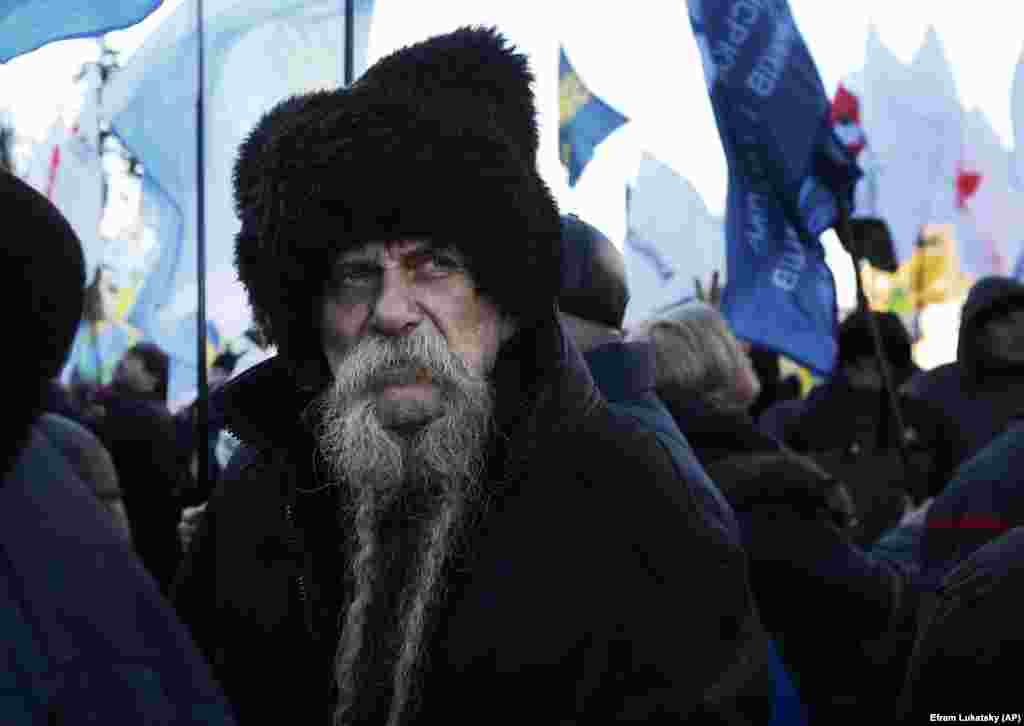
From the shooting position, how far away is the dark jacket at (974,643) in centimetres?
203

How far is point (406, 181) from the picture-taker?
8.14ft

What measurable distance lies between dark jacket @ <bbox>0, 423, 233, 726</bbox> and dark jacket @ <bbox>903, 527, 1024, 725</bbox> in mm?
1007

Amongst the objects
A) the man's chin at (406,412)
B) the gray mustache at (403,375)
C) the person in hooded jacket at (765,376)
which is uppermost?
the gray mustache at (403,375)

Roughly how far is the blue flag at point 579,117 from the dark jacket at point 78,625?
7730 mm

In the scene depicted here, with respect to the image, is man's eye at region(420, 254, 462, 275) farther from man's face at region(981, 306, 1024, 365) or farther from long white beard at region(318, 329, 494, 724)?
man's face at region(981, 306, 1024, 365)

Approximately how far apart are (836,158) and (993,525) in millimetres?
2965

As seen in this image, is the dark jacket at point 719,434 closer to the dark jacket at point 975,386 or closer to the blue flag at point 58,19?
the blue flag at point 58,19

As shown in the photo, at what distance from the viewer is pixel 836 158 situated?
5.73 m

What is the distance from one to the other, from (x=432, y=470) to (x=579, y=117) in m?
7.29

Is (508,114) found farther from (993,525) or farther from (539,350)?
(993,525)

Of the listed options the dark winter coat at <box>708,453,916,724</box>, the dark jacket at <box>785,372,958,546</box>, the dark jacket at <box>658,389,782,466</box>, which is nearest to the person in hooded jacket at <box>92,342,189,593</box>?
the dark jacket at <box>785,372,958,546</box>

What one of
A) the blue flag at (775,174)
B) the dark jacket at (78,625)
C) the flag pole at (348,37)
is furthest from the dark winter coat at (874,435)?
the dark jacket at (78,625)

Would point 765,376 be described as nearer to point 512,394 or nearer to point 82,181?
point 82,181

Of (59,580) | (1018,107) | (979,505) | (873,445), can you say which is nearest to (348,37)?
(979,505)
